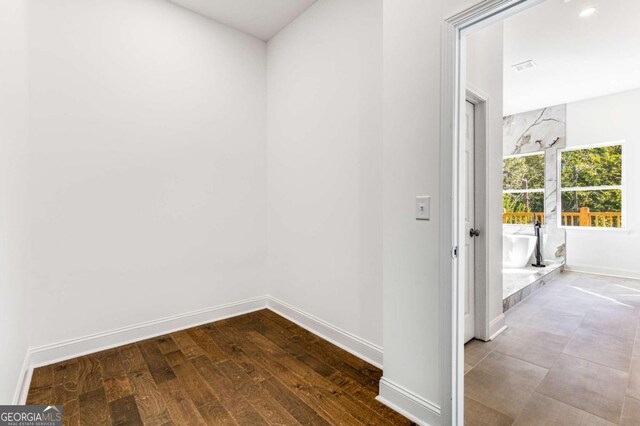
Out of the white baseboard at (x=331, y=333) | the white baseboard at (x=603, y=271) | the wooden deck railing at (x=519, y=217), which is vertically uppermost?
the wooden deck railing at (x=519, y=217)

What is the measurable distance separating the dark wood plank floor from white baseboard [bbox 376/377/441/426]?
51 millimetres

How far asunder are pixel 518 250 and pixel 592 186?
168 cm

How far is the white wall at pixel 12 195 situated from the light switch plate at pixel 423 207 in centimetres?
218

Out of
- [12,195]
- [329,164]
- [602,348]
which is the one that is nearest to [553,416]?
[602,348]

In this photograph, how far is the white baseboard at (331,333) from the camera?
228cm

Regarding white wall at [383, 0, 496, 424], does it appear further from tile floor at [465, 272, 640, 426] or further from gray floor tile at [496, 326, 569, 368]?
gray floor tile at [496, 326, 569, 368]

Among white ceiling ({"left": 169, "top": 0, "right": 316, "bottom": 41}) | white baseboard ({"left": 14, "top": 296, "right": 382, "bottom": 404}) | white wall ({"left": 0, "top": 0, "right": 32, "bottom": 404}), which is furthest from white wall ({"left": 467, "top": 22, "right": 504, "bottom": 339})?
white wall ({"left": 0, "top": 0, "right": 32, "bottom": 404})

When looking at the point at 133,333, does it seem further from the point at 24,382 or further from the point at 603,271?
the point at 603,271

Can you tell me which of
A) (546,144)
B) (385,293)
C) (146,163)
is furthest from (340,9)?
(546,144)

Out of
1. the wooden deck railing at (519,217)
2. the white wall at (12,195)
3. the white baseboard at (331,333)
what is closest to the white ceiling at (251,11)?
the white wall at (12,195)

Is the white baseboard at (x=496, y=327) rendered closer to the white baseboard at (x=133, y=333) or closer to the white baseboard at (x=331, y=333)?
the white baseboard at (x=331, y=333)

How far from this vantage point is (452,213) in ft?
5.05

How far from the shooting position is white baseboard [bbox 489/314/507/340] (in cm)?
283

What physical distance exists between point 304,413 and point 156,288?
5.92ft
